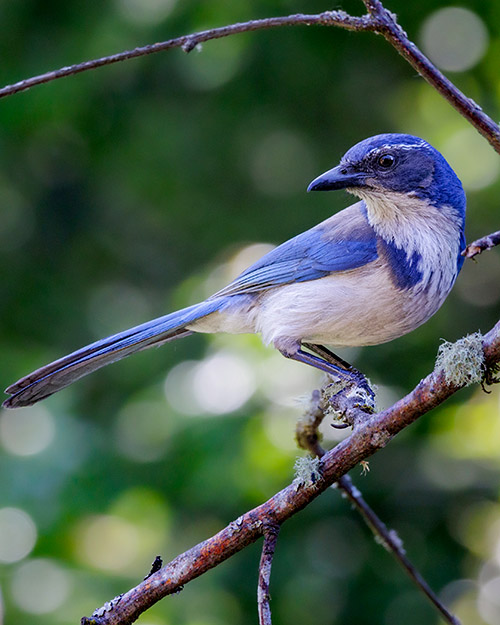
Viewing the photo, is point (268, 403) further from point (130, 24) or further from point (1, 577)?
point (130, 24)

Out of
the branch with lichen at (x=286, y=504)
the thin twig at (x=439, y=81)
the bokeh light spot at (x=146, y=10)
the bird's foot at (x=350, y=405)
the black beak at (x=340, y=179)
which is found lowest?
the branch with lichen at (x=286, y=504)

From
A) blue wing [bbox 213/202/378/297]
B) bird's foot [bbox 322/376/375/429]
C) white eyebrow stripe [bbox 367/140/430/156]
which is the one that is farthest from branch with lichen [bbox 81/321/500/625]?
white eyebrow stripe [bbox 367/140/430/156]

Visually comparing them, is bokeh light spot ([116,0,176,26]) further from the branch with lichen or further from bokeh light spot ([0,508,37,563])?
the branch with lichen

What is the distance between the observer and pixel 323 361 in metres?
3.31

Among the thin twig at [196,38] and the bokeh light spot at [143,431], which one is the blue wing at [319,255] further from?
the bokeh light spot at [143,431]

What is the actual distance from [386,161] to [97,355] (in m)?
1.37

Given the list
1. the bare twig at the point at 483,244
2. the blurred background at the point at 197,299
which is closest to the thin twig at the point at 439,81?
the bare twig at the point at 483,244

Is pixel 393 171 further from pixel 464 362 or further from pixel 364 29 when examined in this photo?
pixel 464 362

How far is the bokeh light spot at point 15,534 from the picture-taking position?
4660 mm

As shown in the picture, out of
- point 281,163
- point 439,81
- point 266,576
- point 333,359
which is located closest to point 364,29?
point 439,81

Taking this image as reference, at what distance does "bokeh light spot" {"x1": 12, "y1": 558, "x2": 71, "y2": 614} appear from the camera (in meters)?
4.40

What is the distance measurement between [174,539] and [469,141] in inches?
128

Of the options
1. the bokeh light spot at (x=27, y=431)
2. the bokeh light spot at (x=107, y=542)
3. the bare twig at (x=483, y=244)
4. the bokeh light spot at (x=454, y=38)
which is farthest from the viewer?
the bokeh light spot at (x=454, y=38)

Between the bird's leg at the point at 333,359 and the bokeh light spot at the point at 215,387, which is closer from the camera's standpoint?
the bird's leg at the point at 333,359
